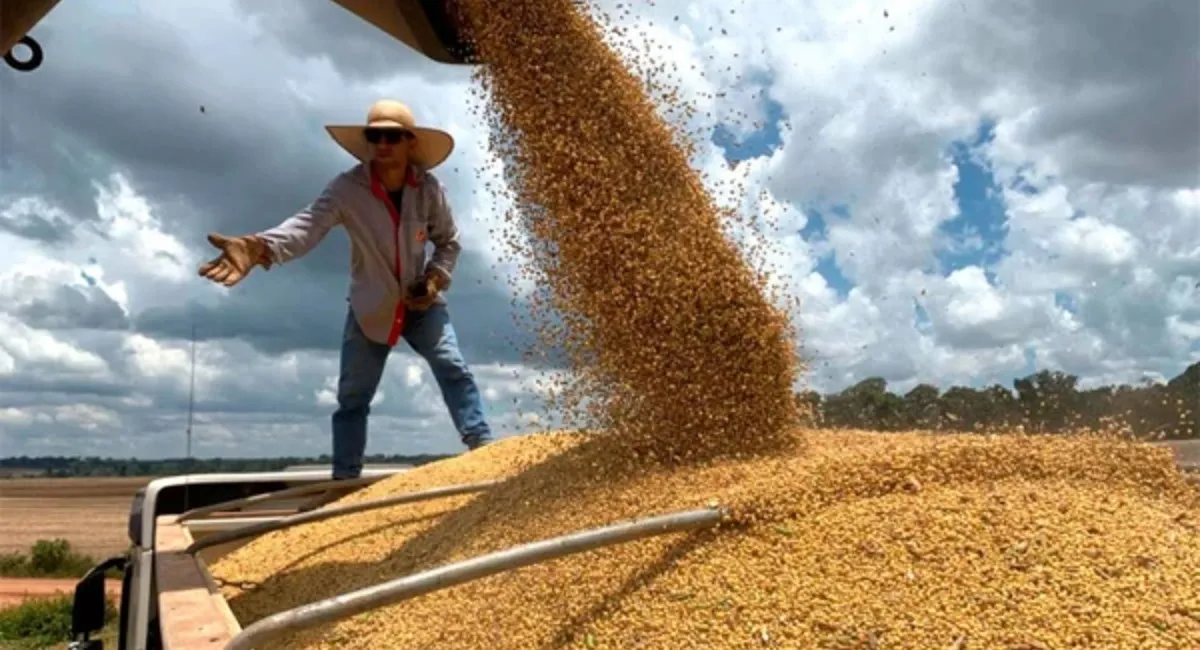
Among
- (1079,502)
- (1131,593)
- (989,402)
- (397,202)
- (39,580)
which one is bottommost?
(39,580)

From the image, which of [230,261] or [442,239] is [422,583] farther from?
[442,239]

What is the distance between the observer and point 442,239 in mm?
4031

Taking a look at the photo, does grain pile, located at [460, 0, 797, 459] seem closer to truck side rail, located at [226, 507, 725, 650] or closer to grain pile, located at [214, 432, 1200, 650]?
grain pile, located at [214, 432, 1200, 650]

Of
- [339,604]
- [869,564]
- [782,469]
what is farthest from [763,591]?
[339,604]

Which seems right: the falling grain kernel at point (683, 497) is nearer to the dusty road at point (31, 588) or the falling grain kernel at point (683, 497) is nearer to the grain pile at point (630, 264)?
the grain pile at point (630, 264)

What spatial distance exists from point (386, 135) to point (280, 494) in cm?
130

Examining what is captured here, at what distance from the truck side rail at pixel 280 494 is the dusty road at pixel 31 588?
14.8 m

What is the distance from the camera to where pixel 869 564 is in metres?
1.90

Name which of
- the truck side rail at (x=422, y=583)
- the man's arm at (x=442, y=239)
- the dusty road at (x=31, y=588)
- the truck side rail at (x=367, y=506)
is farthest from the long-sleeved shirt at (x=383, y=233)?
the dusty road at (x=31, y=588)

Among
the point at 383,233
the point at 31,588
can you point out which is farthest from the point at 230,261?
the point at 31,588

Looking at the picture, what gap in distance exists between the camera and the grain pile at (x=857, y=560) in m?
1.75

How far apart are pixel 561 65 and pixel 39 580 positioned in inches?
871

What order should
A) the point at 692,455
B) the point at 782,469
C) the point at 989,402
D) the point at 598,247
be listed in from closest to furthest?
the point at 782,469 → the point at 692,455 → the point at 598,247 → the point at 989,402

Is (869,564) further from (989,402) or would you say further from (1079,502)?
(989,402)
